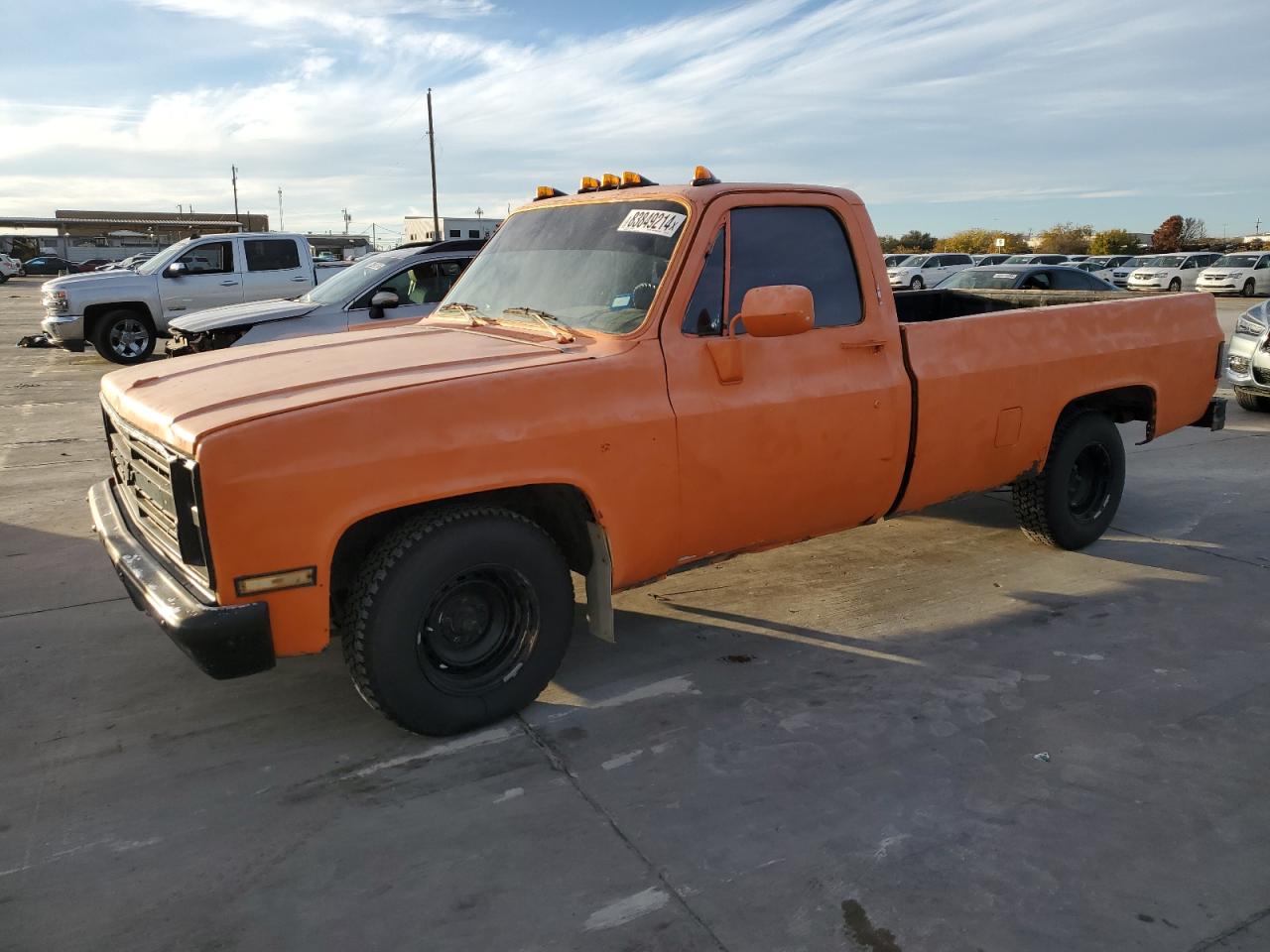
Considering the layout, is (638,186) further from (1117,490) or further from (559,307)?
(1117,490)

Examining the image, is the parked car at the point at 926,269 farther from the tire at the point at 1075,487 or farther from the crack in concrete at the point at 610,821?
the crack in concrete at the point at 610,821

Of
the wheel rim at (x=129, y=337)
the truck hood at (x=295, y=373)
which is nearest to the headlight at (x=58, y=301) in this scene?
the wheel rim at (x=129, y=337)

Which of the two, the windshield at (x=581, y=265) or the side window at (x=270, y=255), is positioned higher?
the side window at (x=270, y=255)

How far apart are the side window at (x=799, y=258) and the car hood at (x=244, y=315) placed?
6.84 metres

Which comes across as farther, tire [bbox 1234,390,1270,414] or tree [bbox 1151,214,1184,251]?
tree [bbox 1151,214,1184,251]

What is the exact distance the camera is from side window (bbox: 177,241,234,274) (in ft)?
48.9

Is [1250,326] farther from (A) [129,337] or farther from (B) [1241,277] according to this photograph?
(B) [1241,277]

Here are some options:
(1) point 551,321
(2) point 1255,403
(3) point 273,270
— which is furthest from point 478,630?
(3) point 273,270

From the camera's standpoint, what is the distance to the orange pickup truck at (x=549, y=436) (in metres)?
3.10

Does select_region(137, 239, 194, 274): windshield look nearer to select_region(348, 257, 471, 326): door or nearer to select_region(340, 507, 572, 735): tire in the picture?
select_region(348, 257, 471, 326): door

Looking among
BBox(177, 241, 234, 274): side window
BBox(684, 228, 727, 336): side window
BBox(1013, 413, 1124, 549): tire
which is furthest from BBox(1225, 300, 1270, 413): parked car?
BBox(177, 241, 234, 274): side window

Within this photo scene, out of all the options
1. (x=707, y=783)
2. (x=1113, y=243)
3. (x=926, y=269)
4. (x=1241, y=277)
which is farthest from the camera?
(x=1113, y=243)

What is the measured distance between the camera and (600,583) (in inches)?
149

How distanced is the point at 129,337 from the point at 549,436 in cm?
1370
